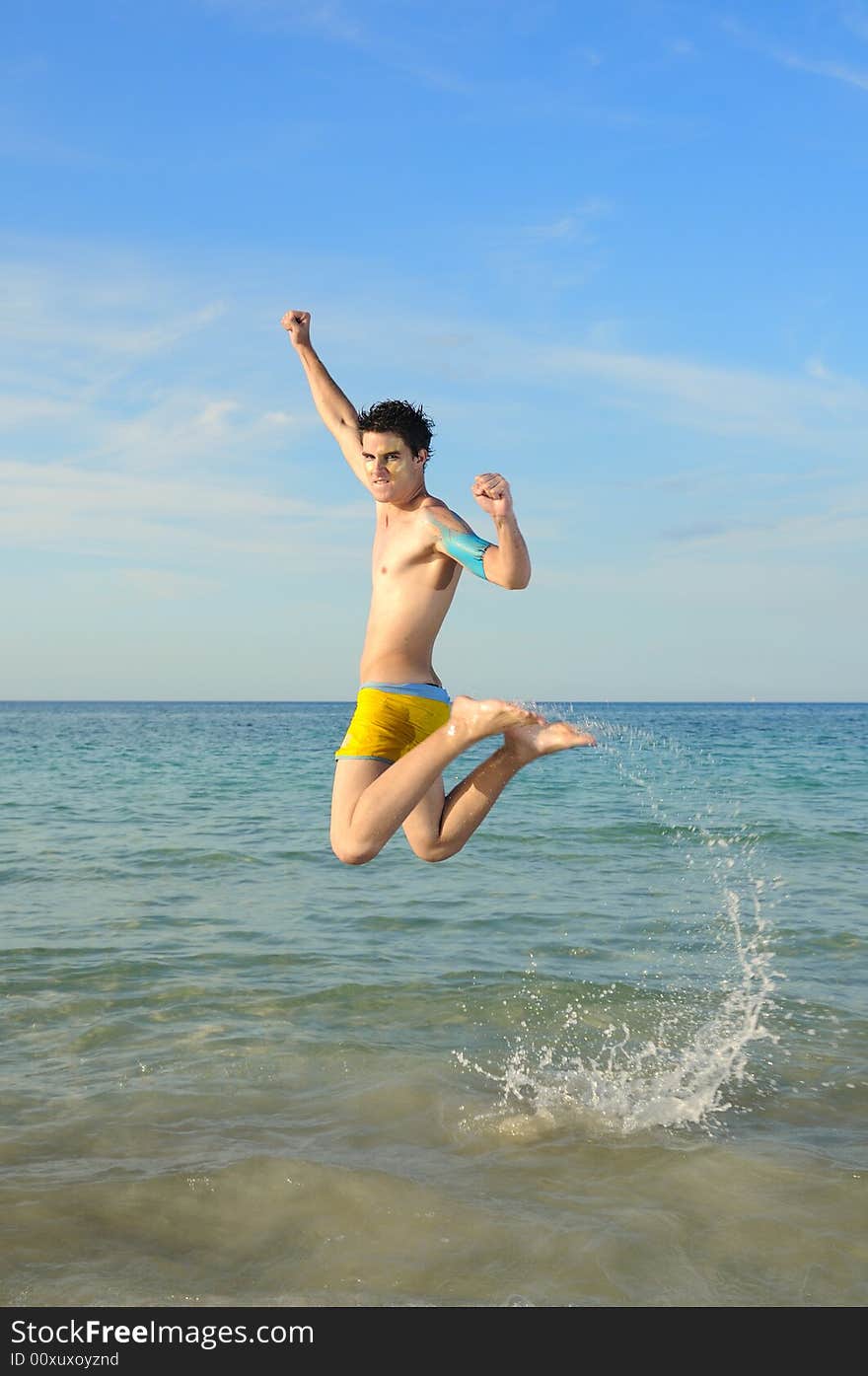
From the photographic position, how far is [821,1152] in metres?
5.34

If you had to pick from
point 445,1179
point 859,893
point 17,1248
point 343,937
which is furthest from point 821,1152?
point 859,893

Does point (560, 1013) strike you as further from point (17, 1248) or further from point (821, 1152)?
point (17, 1248)

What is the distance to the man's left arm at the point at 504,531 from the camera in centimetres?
441

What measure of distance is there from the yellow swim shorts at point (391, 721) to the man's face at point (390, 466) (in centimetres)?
90

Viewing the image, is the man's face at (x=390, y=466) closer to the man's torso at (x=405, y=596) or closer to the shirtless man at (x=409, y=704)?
the shirtless man at (x=409, y=704)

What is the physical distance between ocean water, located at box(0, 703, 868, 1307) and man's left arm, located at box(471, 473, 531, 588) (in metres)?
0.69

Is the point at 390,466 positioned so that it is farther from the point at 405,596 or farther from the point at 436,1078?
the point at 436,1078

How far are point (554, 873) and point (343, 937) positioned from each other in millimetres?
3494

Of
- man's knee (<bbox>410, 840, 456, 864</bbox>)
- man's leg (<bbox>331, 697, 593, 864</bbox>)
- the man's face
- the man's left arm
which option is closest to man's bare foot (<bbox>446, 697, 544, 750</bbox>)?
man's leg (<bbox>331, 697, 593, 864</bbox>)

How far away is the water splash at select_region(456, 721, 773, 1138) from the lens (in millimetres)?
5797

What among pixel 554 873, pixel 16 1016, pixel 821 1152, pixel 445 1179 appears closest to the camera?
pixel 445 1179

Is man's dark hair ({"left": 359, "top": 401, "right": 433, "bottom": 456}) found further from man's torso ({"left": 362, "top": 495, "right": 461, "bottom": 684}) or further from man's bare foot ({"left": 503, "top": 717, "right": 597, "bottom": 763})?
man's bare foot ({"left": 503, "top": 717, "right": 597, "bottom": 763})

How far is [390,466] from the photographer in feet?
16.9

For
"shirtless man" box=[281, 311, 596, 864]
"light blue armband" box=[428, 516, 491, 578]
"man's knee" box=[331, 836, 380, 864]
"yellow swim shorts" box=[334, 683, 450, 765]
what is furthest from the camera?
"yellow swim shorts" box=[334, 683, 450, 765]
